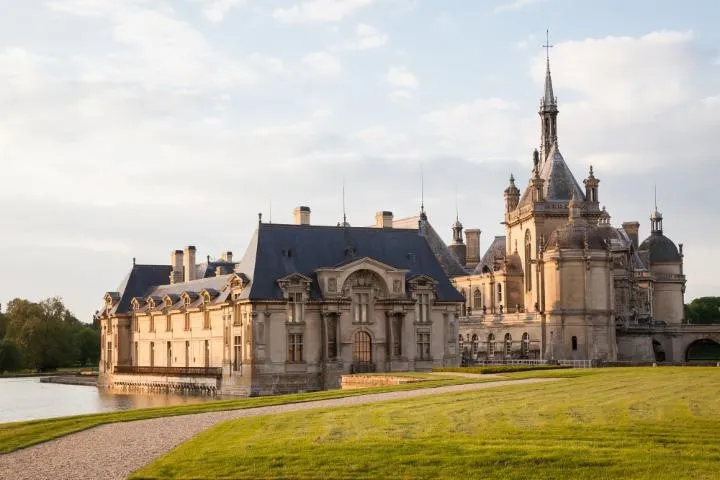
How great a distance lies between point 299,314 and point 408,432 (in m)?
41.3

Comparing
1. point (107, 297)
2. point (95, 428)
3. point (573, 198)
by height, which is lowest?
point (95, 428)

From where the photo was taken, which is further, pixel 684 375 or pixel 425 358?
pixel 425 358

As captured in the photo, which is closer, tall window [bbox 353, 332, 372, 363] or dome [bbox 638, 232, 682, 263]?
tall window [bbox 353, 332, 372, 363]

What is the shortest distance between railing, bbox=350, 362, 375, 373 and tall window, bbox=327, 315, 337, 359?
1.56 meters

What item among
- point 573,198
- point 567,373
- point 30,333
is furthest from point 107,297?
point 567,373

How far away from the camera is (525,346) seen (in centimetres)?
9119

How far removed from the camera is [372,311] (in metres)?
71.6

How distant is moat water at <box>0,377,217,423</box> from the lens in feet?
188

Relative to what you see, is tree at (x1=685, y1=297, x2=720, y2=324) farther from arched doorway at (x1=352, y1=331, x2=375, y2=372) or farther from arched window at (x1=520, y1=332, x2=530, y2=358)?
arched doorway at (x1=352, y1=331, x2=375, y2=372)

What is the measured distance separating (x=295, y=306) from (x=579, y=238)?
2812 cm

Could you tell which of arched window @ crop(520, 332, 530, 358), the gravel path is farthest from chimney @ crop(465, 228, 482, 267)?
the gravel path

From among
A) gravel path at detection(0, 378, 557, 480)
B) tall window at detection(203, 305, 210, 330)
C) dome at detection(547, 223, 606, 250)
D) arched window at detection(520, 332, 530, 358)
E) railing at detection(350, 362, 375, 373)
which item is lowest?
gravel path at detection(0, 378, 557, 480)

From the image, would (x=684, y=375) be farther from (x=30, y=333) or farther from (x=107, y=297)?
(x=30, y=333)

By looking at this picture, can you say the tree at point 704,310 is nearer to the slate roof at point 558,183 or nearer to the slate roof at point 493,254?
the slate roof at point 493,254
